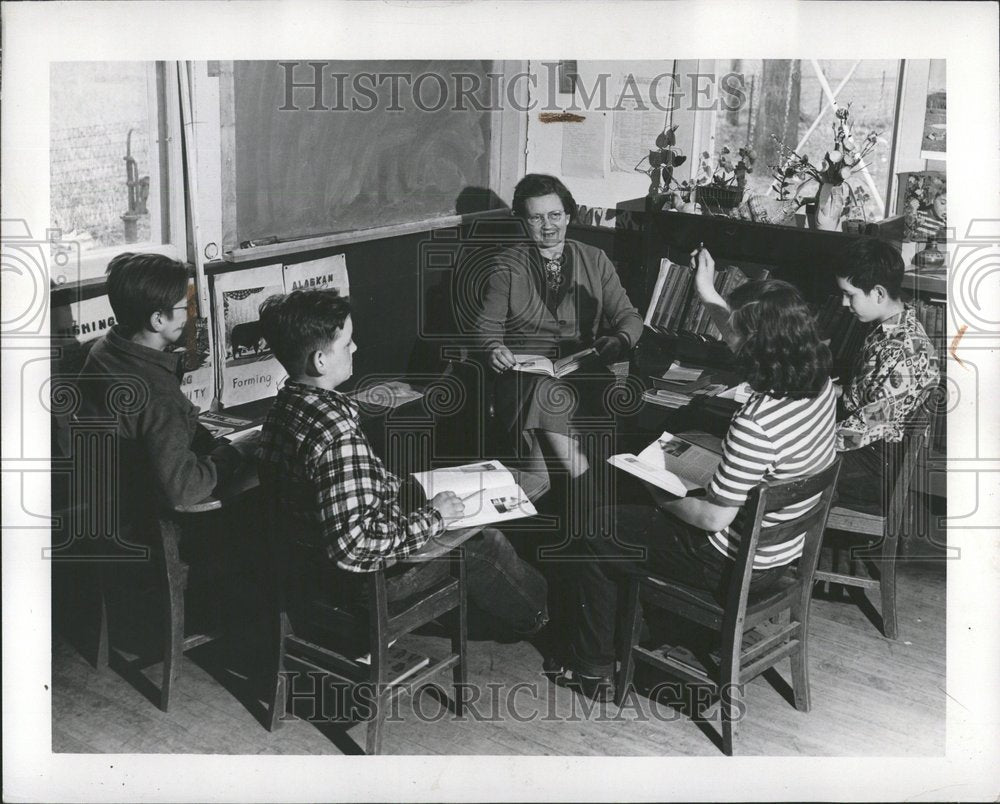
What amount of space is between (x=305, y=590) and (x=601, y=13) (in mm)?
1980

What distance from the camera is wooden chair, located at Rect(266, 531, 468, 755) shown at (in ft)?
10.0

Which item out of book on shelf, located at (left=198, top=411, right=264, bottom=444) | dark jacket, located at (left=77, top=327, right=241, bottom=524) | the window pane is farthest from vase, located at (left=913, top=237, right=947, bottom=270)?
the window pane

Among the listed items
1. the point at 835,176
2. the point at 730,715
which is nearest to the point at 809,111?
the point at 835,176

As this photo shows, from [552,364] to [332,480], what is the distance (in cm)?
182

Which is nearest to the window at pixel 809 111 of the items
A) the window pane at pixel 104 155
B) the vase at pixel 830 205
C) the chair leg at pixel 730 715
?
the vase at pixel 830 205

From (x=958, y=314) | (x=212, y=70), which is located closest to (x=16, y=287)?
(x=212, y=70)

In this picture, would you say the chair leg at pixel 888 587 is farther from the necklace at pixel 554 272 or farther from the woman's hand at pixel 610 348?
the necklace at pixel 554 272

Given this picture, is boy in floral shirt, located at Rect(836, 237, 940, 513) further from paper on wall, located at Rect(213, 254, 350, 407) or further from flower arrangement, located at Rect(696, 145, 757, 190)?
paper on wall, located at Rect(213, 254, 350, 407)

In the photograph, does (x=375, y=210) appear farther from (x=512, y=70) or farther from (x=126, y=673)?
(x=126, y=673)

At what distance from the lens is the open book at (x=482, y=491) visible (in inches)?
123

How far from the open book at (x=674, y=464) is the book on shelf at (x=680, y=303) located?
1.22 metres

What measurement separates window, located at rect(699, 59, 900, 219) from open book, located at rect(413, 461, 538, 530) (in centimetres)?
228

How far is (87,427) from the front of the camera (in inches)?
132

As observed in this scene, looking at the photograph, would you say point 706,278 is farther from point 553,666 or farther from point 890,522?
point 553,666
